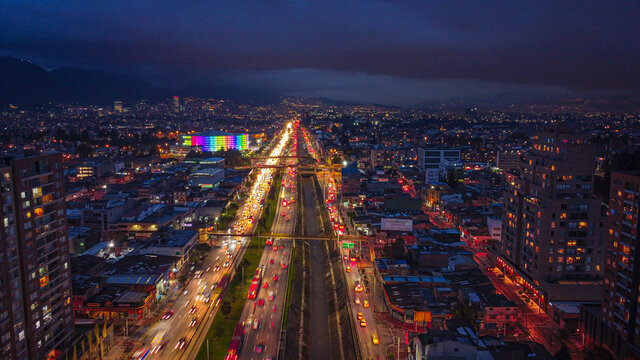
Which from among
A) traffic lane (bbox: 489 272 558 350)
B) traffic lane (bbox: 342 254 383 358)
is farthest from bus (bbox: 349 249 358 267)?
traffic lane (bbox: 489 272 558 350)

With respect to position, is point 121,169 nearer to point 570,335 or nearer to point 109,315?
point 109,315

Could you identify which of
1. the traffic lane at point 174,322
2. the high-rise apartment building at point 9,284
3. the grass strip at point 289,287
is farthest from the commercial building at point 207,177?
the high-rise apartment building at point 9,284

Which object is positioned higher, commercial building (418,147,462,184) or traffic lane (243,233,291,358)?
commercial building (418,147,462,184)

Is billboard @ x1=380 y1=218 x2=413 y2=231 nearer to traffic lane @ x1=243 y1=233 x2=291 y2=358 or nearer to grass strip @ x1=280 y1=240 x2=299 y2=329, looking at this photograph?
grass strip @ x1=280 y1=240 x2=299 y2=329

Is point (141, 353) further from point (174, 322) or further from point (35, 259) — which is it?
point (35, 259)

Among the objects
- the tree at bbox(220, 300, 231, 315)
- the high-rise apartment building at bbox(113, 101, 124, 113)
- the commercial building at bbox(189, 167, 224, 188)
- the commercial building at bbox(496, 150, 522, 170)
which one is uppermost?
the high-rise apartment building at bbox(113, 101, 124, 113)

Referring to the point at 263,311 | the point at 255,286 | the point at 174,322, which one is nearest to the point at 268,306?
the point at 263,311

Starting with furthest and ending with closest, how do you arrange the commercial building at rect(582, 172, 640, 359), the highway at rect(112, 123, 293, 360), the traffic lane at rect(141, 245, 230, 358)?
the traffic lane at rect(141, 245, 230, 358)
the highway at rect(112, 123, 293, 360)
the commercial building at rect(582, 172, 640, 359)

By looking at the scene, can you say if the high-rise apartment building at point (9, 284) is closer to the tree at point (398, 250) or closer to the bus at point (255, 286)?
the bus at point (255, 286)

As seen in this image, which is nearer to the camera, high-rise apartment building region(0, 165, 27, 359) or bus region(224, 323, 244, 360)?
high-rise apartment building region(0, 165, 27, 359)
